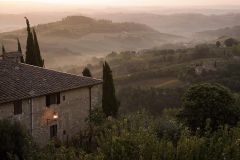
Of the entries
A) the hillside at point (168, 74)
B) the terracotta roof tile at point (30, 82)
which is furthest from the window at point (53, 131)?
the hillside at point (168, 74)

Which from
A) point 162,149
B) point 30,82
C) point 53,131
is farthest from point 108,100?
point 162,149

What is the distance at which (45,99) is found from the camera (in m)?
28.3

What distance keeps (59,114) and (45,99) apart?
160 centimetres

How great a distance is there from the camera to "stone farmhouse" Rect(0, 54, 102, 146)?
26.6 m

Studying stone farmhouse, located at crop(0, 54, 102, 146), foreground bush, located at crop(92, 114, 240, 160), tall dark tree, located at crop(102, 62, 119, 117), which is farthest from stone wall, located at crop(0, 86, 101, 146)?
foreground bush, located at crop(92, 114, 240, 160)

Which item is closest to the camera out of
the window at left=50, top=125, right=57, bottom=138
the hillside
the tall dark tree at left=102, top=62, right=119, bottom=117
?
the window at left=50, top=125, right=57, bottom=138

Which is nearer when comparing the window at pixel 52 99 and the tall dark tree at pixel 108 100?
the window at pixel 52 99

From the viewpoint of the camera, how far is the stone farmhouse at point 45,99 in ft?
87.2

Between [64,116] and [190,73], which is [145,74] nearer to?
[190,73]

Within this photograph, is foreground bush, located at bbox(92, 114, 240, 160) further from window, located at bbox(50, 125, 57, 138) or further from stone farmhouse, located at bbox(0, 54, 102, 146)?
window, located at bbox(50, 125, 57, 138)

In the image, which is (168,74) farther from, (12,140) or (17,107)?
(12,140)

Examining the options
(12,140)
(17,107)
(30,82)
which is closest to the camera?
(12,140)

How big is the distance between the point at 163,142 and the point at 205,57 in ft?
429

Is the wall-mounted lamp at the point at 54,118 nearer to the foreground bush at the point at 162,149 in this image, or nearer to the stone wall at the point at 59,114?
the stone wall at the point at 59,114
